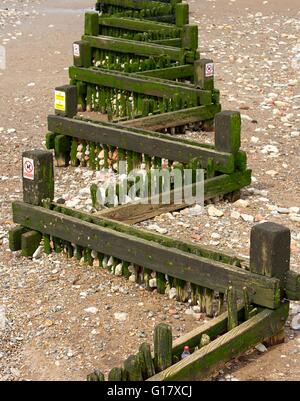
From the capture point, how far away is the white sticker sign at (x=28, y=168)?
941 centimetres

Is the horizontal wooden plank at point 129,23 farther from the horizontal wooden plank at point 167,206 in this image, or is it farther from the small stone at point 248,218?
the small stone at point 248,218

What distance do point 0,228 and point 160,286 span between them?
2.35 m

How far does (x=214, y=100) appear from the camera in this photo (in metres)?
13.9

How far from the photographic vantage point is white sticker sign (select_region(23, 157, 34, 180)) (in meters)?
9.41

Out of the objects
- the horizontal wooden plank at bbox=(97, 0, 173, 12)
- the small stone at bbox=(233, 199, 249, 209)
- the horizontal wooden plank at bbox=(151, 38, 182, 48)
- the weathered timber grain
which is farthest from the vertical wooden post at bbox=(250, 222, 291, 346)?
the horizontal wooden plank at bbox=(97, 0, 173, 12)

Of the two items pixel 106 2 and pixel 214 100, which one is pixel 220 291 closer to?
pixel 214 100

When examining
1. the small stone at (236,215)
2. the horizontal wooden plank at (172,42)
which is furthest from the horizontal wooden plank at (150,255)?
the horizontal wooden plank at (172,42)

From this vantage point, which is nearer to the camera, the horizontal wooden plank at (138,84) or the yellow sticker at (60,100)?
the yellow sticker at (60,100)

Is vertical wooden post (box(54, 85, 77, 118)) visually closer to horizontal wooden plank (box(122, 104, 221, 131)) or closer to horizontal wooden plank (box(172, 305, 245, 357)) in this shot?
horizontal wooden plank (box(122, 104, 221, 131))

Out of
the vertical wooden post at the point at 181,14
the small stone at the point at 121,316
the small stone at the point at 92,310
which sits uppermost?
the vertical wooden post at the point at 181,14

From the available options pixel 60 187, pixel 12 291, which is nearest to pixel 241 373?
pixel 12 291

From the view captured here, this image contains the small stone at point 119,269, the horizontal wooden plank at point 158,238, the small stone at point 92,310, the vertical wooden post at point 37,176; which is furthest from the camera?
the vertical wooden post at point 37,176

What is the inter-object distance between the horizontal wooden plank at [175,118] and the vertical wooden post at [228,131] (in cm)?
196

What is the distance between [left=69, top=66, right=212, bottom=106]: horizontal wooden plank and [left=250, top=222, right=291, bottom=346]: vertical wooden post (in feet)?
20.1
